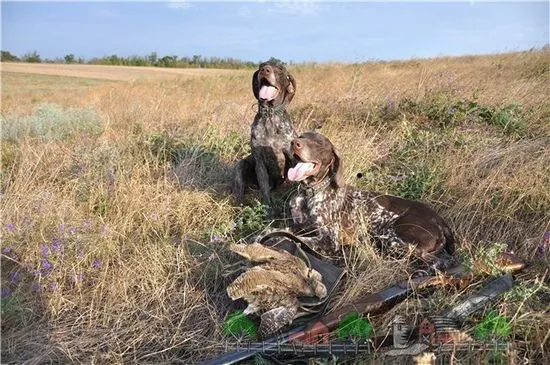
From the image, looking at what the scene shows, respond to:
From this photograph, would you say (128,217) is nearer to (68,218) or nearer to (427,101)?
(68,218)

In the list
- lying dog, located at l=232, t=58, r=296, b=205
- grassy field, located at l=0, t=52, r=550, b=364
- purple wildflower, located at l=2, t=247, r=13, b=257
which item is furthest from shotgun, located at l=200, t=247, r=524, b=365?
purple wildflower, located at l=2, t=247, r=13, b=257

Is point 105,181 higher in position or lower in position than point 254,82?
lower

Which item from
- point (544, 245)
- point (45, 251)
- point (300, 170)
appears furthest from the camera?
point (45, 251)

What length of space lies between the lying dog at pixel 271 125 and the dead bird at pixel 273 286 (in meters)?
1.22

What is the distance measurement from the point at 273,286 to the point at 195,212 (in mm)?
1725

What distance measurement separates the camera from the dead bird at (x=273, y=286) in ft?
10.3

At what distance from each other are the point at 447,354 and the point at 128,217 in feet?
9.91

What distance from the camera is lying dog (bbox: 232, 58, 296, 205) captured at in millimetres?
4301

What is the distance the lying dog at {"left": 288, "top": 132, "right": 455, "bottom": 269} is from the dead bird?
57 centimetres

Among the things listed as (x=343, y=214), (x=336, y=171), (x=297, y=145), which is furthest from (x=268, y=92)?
(x=343, y=214)

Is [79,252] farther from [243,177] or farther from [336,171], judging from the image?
[336,171]

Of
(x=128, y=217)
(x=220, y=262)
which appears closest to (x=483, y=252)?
(x=220, y=262)

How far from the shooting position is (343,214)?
162 inches

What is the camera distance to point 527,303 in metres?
2.98
